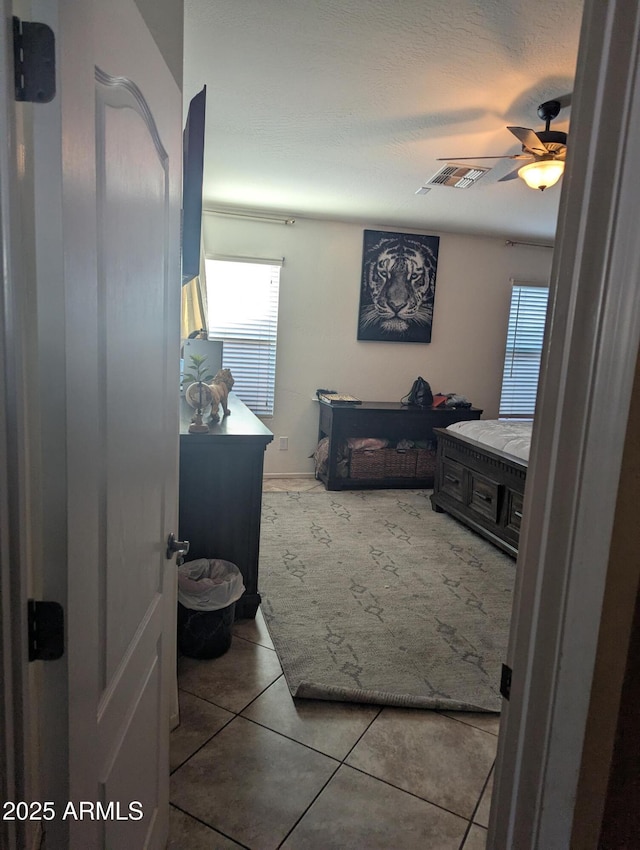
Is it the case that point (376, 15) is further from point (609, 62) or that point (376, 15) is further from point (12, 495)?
point (12, 495)

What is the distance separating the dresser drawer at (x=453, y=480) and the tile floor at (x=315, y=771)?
2.29 meters

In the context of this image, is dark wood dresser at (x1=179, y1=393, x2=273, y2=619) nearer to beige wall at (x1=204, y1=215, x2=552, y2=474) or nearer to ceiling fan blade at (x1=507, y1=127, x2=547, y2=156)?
ceiling fan blade at (x1=507, y1=127, x2=547, y2=156)

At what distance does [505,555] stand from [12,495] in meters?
3.52

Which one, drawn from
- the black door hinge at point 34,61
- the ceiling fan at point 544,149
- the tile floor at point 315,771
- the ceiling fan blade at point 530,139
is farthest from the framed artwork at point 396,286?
the black door hinge at point 34,61

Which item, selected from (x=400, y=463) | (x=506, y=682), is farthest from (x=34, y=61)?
(x=400, y=463)

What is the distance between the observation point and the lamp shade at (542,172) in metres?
2.80

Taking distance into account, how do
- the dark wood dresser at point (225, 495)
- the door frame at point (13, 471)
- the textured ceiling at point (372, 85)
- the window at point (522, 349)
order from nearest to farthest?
the door frame at point (13, 471) < the textured ceiling at point (372, 85) < the dark wood dresser at point (225, 495) < the window at point (522, 349)

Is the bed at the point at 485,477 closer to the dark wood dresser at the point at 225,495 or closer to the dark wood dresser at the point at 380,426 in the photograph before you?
the dark wood dresser at the point at 380,426

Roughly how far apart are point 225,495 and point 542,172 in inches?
93.2

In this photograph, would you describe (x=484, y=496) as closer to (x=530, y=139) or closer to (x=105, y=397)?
(x=530, y=139)

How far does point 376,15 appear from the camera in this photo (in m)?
1.98

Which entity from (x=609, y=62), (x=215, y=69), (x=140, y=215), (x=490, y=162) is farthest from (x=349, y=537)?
(x=609, y=62)

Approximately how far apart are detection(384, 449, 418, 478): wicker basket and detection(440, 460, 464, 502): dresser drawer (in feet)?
2.23

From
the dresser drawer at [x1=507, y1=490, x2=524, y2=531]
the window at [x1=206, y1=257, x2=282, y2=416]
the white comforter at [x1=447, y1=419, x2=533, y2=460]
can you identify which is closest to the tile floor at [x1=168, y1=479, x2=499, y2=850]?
the dresser drawer at [x1=507, y1=490, x2=524, y2=531]
